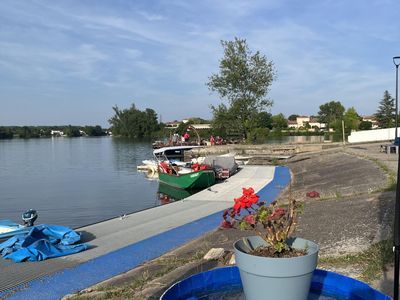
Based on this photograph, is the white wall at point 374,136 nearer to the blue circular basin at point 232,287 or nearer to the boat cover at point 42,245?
the boat cover at point 42,245

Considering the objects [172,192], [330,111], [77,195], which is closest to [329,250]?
[172,192]

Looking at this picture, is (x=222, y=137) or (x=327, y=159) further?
(x=222, y=137)

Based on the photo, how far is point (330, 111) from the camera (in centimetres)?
13912

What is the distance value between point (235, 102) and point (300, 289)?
46066 mm

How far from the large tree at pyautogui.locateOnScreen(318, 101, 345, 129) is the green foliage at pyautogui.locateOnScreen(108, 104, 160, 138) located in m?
56.0

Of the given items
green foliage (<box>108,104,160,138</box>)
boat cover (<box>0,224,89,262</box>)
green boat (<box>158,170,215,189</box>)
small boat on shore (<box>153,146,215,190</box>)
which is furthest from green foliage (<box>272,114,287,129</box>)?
boat cover (<box>0,224,89,262</box>)

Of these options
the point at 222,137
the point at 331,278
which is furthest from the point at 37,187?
the point at 222,137

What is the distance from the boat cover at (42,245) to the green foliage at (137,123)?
129 m

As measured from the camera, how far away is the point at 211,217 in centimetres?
1334

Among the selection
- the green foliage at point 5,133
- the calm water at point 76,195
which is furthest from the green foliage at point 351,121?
the green foliage at point 5,133

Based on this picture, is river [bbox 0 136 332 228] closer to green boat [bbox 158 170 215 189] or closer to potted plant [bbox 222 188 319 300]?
green boat [bbox 158 170 215 189]

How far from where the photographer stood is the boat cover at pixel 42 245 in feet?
29.9

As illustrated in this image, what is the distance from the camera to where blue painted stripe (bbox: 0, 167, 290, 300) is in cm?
686

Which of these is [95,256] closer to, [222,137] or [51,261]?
[51,261]
